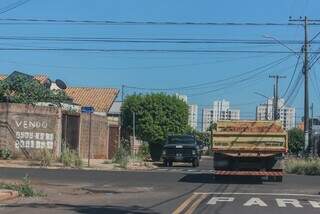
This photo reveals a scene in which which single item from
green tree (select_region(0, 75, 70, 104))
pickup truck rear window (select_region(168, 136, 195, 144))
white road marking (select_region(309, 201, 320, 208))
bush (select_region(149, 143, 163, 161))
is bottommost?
white road marking (select_region(309, 201, 320, 208))

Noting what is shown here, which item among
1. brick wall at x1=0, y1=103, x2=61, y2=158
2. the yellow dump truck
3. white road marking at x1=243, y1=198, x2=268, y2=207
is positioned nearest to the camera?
white road marking at x1=243, y1=198, x2=268, y2=207

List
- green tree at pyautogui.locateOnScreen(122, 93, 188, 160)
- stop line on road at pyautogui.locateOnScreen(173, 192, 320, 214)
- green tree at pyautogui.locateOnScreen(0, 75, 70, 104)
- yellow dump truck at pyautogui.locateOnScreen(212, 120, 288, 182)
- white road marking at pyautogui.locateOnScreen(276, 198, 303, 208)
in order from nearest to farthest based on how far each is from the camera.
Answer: stop line on road at pyautogui.locateOnScreen(173, 192, 320, 214) < white road marking at pyautogui.locateOnScreen(276, 198, 303, 208) < yellow dump truck at pyautogui.locateOnScreen(212, 120, 288, 182) < green tree at pyautogui.locateOnScreen(0, 75, 70, 104) < green tree at pyautogui.locateOnScreen(122, 93, 188, 160)

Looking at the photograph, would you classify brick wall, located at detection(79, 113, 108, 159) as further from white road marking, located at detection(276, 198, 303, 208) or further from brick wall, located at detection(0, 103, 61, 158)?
white road marking, located at detection(276, 198, 303, 208)

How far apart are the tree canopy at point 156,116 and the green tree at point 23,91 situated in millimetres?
14621

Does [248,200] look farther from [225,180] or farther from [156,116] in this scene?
[156,116]

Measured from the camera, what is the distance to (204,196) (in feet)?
63.0

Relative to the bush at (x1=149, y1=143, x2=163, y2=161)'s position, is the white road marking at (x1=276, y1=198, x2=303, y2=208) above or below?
below

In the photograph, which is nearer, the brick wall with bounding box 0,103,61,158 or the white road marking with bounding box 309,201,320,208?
the white road marking with bounding box 309,201,320,208

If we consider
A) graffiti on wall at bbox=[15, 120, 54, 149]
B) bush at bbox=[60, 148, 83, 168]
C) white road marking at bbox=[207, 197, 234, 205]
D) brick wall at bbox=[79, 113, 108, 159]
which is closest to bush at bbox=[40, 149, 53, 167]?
bush at bbox=[60, 148, 83, 168]

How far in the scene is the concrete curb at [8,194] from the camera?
17.1 m

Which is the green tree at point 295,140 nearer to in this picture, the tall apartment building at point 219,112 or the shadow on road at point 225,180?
the tall apartment building at point 219,112

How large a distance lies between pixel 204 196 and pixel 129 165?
18.4 metres

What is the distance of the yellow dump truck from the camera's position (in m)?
25.3

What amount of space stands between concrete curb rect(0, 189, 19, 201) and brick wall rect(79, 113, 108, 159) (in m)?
→ 22.8
